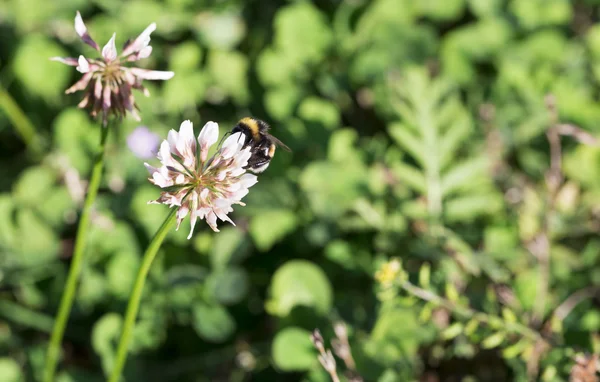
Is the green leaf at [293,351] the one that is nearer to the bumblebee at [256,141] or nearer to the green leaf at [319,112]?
the bumblebee at [256,141]

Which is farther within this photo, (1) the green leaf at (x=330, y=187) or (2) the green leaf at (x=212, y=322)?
(1) the green leaf at (x=330, y=187)

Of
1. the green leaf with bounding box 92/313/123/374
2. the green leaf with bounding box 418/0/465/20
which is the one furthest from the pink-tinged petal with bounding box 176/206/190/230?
the green leaf with bounding box 418/0/465/20

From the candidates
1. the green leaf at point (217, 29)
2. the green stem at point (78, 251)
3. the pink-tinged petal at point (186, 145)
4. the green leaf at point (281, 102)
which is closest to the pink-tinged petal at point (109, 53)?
the green stem at point (78, 251)

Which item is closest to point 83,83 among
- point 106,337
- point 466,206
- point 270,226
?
point 106,337

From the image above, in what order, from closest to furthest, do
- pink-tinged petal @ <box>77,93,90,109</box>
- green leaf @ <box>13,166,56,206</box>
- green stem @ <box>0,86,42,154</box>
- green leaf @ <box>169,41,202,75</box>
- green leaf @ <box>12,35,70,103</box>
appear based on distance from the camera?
pink-tinged petal @ <box>77,93,90,109</box>, green leaf @ <box>13,166,56,206</box>, green stem @ <box>0,86,42,154</box>, green leaf @ <box>12,35,70,103</box>, green leaf @ <box>169,41,202,75</box>

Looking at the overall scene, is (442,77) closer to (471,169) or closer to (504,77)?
(504,77)

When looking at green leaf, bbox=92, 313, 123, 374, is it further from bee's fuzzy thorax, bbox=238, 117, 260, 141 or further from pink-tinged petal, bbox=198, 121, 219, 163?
pink-tinged petal, bbox=198, 121, 219, 163
